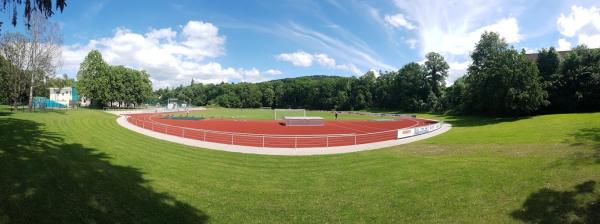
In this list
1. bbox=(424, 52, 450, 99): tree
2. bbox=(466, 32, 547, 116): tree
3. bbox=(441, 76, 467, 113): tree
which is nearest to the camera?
bbox=(466, 32, 547, 116): tree

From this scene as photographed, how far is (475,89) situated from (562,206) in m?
56.7

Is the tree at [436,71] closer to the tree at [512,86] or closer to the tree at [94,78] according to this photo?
the tree at [512,86]

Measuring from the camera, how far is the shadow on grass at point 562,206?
8.88 metres

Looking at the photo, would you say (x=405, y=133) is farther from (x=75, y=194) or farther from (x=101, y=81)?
(x=101, y=81)

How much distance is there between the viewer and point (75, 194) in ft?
31.2

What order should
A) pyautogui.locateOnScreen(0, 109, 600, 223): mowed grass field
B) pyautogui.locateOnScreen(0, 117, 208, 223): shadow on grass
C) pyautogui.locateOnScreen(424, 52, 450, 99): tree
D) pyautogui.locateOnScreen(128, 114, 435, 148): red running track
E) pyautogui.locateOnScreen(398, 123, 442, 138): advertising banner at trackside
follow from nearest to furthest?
pyautogui.locateOnScreen(0, 117, 208, 223): shadow on grass
pyautogui.locateOnScreen(0, 109, 600, 223): mowed grass field
pyautogui.locateOnScreen(128, 114, 435, 148): red running track
pyautogui.locateOnScreen(398, 123, 442, 138): advertising banner at trackside
pyautogui.locateOnScreen(424, 52, 450, 99): tree

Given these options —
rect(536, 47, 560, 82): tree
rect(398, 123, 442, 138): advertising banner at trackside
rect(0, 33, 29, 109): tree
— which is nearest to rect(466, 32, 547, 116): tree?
rect(536, 47, 560, 82): tree

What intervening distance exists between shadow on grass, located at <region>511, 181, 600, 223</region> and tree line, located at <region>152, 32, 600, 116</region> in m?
41.8

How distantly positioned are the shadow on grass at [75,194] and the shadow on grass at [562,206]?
8.94m

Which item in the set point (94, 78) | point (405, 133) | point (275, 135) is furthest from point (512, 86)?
point (94, 78)

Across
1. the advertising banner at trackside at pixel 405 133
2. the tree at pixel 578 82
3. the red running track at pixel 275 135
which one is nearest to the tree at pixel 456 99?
the tree at pixel 578 82

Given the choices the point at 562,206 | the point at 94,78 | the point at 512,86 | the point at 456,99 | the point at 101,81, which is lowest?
the point at 562,206

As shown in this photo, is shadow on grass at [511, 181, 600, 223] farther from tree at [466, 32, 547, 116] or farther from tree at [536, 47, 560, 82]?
tree at [536, 47, 560, 82]

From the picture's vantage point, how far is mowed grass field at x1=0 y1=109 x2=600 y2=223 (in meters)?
9.10
